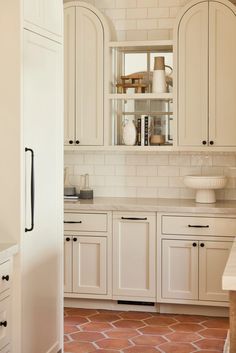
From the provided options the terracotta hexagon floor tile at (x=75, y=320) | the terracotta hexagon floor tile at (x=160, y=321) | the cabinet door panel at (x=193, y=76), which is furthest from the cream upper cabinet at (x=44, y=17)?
the terracotta hexagon floor tile at (x=160, y=321)

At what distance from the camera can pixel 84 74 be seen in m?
6.30

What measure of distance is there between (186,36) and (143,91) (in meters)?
0.67

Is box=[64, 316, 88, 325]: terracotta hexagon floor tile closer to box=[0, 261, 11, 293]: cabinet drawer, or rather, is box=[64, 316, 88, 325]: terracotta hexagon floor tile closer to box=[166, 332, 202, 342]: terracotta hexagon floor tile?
box=[166, 332, 202, 342]: terracotta hexagon floor tile

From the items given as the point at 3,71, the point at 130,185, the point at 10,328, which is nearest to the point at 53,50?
the point at 3,71

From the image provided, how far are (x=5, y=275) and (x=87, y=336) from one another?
1746 mm

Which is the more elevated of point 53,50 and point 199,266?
point 53,50

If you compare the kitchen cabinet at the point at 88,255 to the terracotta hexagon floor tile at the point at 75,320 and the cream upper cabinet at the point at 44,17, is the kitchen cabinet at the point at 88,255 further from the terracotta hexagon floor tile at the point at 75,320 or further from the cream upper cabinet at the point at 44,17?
the cream upper cabinet at the point at 44,17

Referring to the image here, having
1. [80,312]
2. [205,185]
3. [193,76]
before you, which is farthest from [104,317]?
[193,76]

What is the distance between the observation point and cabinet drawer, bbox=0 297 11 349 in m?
3.79

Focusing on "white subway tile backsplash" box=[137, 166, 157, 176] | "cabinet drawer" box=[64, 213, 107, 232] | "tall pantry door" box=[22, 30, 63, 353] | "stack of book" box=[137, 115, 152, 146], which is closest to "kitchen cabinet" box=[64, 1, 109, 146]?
"stack of book" box=[137, 115, 152, 146]

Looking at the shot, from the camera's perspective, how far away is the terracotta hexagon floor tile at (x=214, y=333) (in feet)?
17.7

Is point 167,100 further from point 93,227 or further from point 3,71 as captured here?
point 3,71

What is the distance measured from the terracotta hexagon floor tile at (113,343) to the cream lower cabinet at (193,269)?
83cm

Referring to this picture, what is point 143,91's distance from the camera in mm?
6426
